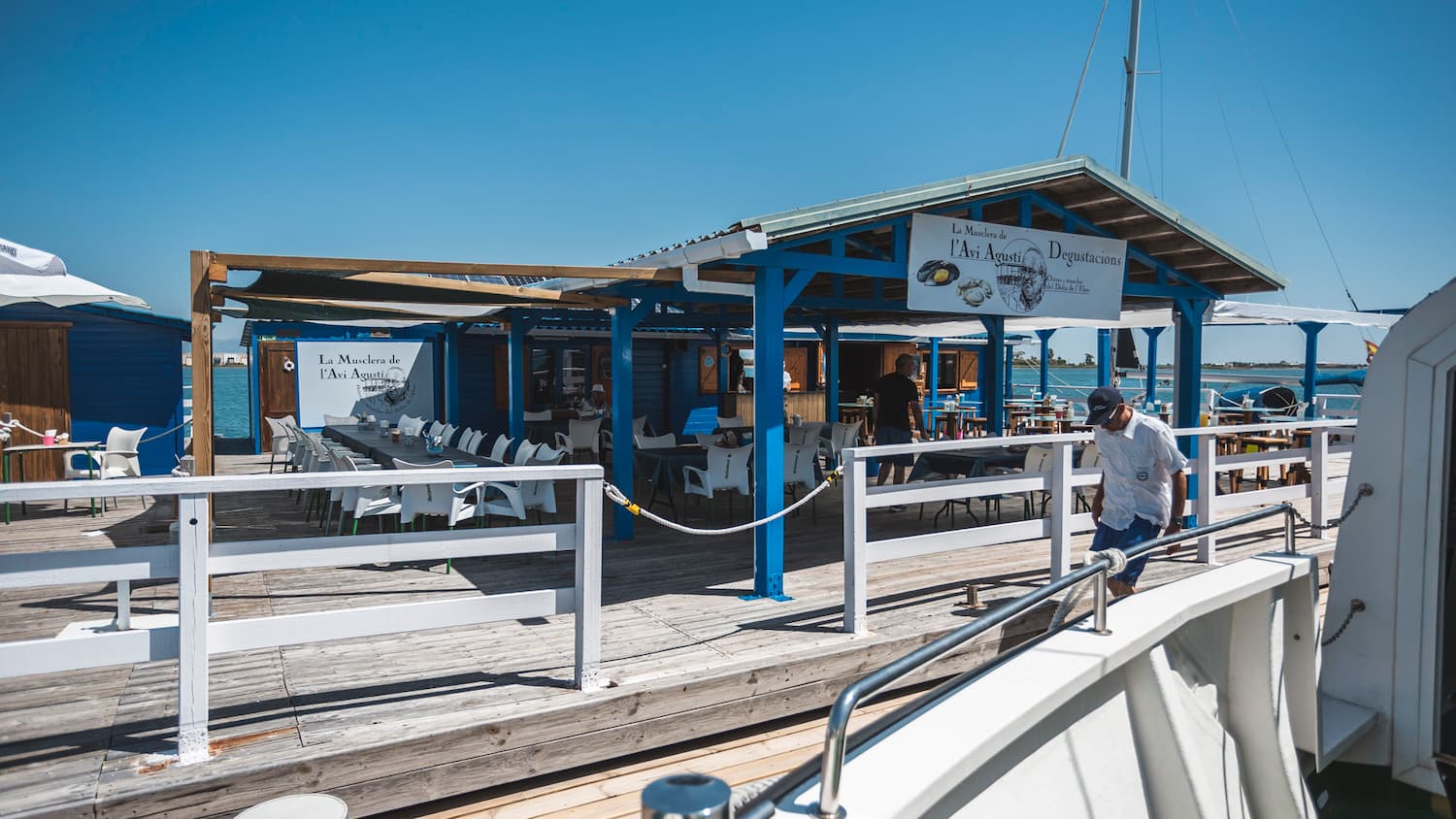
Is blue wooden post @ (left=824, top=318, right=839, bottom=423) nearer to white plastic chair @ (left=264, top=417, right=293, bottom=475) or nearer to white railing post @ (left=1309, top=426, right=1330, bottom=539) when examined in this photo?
white railing post @ (left=1309, top=426, right=1330, bottom=539)

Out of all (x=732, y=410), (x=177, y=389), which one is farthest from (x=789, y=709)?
(x=732, y=410)

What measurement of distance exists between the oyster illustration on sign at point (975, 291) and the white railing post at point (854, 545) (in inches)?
97.1

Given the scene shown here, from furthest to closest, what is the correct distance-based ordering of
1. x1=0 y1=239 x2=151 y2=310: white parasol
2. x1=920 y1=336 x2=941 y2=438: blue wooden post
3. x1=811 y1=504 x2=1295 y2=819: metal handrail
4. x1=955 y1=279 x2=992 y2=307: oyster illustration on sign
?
x1=920 y1=336 x2=941 y2=438: blue wooden post → x1=955 y1=279 x2=992 y2=307: oyster illustration on sign → x1=0 y1=239 x2=151 y2=310: white parasol → x1=811 y1=504 x2=1295 y2=819: metal handrail

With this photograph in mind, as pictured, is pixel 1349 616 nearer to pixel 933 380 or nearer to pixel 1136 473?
pixel 1136 473

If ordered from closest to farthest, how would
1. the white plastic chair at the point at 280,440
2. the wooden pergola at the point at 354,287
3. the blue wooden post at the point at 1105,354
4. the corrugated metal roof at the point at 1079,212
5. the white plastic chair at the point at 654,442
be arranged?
the wooden pergola at the point at 354,287, the corrugated metal roof at the point at 1079,212, the white plastic chair at the point at 654,442, the white plastic chair at the point at 280,440, the blue wooden post at the point at 1105,354

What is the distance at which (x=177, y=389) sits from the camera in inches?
457

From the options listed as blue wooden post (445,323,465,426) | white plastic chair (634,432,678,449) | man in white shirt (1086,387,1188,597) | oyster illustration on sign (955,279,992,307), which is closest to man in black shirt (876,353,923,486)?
oyster illustration on sign (955,279,992,307)

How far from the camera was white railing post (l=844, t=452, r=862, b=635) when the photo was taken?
449 centimetres

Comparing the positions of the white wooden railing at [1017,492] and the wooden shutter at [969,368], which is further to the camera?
the wooden shutter at [969,368]

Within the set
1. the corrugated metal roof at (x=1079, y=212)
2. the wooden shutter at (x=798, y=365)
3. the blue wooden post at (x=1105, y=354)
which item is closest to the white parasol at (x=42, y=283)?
the corrugated metal roof at (x=1079, y=212)

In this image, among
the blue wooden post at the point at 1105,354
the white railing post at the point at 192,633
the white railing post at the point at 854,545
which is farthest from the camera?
the blue wooden post at the point at 1105,354

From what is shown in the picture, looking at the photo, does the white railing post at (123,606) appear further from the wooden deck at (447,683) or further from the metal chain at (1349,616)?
the metal chain at (1349,616)

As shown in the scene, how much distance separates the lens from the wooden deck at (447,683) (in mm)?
3043

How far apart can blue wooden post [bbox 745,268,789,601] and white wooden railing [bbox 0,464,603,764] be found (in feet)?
5.76
